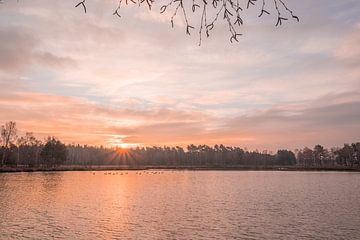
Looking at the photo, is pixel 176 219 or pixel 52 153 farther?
pixel 52 153

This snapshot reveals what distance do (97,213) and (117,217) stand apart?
3.27m

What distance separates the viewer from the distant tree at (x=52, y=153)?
14788cm

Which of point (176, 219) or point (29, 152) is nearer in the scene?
point (176, 219)

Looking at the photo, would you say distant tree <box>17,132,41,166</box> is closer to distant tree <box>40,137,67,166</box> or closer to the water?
distant tree <box>40,137,67,166</box>

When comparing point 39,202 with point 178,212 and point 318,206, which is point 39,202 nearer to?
point 178,212

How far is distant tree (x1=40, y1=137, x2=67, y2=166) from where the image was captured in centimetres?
14788

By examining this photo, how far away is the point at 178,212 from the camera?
3694 centimetres

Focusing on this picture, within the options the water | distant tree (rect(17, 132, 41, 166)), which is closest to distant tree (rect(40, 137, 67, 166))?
distant tree (rect(17, 132, 41, 166))

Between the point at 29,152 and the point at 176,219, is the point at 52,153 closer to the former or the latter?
the point at 29,152

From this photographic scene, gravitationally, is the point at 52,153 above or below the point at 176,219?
above

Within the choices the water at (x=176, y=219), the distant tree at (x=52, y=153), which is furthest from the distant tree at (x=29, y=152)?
the water at (x=176, y=219)

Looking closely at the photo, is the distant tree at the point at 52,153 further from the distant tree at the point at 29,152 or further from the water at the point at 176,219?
the water at the point at 176,219

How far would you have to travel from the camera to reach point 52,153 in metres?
150

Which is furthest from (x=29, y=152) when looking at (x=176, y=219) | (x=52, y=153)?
(x=176, y=219)
